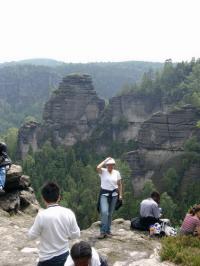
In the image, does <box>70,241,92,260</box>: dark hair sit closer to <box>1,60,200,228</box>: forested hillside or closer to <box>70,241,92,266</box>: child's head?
<box>70,241,92,266</box>: child's head

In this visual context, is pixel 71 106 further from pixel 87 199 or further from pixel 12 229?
pixel 12 229

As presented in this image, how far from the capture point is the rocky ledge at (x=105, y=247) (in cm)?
1012

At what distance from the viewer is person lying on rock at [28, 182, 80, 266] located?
709 centimetres

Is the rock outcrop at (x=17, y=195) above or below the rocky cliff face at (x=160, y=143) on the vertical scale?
above

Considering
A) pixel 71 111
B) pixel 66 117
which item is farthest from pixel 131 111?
pixel 66 117

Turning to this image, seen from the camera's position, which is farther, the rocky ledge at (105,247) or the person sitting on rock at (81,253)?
the rocky ledge at (105,247)

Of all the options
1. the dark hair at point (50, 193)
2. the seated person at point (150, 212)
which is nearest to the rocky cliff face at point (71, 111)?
the seated person at point (150, 212)

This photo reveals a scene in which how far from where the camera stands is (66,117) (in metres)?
108

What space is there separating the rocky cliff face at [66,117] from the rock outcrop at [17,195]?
9043 centimetres

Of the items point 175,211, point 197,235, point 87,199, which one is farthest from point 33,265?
point 87,199

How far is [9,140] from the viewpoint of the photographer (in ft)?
391

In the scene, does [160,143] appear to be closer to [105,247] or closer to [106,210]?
[106,210]

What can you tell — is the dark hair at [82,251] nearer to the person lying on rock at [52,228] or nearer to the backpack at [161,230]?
the person lying on rock at [52,228]

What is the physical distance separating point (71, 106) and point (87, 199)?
43872 mm
